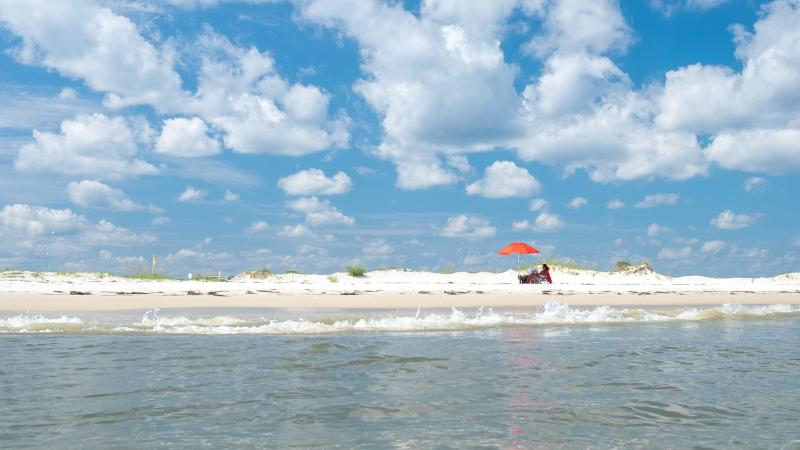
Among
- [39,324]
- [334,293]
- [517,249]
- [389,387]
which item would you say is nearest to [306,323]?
[39,324]

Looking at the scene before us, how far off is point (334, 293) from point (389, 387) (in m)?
16.8

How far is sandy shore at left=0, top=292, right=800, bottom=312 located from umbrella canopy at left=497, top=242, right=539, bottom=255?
10493 millimetres

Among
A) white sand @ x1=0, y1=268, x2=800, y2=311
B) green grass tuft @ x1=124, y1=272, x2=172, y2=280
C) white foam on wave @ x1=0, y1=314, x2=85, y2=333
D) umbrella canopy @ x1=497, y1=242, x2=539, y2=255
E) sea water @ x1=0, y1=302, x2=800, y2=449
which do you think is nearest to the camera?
sea water @ x1=0, y1=302, x2=800, y2=449

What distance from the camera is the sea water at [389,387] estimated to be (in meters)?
5.35

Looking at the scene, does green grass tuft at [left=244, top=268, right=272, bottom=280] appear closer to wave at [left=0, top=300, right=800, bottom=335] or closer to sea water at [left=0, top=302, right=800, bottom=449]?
wave at [left=0, top=300, right=800, bottom=335]

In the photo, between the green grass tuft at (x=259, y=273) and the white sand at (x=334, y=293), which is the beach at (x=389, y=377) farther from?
the green grass tuft at (x=259, y=273)

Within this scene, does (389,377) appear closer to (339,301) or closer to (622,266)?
(339,301)

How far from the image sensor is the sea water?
211 inches

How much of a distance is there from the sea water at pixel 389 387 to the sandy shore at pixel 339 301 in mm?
4516

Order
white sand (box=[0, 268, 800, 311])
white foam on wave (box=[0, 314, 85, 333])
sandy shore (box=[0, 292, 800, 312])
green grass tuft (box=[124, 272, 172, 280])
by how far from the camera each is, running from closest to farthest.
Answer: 1. white foam on wave (box=[0, 314, 85, 333])
2. sandy shore (box=[0, 292, 800, 312])
3. white sand (box=[0, 268, 800, 311])
4. green grass tuft (box=[124, 272, 172, 280])

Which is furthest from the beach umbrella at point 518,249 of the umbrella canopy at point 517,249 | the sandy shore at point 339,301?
the sandy shore at point 339,301

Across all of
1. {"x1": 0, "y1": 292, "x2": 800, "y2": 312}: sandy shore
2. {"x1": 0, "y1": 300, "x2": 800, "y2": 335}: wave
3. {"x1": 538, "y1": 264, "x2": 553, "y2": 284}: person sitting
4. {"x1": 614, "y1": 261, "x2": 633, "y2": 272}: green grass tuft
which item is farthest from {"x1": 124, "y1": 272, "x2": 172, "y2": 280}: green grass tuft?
{"x1": 614, "y1": 261, "x2": 633, "y2": 272}: green grass tuft

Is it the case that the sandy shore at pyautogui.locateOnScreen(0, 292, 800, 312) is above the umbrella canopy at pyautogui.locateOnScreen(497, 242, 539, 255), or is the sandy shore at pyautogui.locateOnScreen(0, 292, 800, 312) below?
below

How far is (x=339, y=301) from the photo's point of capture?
21.1 m
